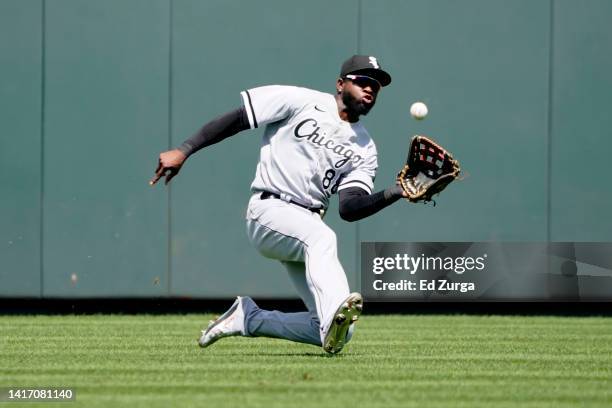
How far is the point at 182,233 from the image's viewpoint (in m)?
11.2

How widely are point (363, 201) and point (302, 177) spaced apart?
14.4 inches

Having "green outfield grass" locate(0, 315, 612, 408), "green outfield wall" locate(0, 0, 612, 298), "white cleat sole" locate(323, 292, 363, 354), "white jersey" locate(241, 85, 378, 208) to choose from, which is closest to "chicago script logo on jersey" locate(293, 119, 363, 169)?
"white jersey" locate(241, 85, 378, 208)

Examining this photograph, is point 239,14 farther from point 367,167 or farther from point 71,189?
point 367,167

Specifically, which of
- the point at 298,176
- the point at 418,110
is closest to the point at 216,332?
the point at 298,176

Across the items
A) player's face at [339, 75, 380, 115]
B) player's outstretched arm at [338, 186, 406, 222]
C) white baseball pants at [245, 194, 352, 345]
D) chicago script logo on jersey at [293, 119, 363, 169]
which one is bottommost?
white baseball pants at [245, 194, 352, 345]

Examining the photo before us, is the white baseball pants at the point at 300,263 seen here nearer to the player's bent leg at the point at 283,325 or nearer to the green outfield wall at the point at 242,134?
the player's bent leg at the point at 283,325

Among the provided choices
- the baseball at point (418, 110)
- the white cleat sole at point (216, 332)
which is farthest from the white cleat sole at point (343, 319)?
the baseball at point (418, 110)

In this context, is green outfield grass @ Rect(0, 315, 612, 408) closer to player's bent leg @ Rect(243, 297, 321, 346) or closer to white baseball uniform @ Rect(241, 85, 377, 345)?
player's bent leg @ Rect(243, 297, 321, 346)

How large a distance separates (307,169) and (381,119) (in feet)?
16.1

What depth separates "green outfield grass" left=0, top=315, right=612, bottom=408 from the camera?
486 cm

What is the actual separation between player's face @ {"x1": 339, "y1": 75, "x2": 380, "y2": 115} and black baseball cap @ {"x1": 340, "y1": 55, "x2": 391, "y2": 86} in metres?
0.02

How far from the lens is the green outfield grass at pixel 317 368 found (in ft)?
15.9

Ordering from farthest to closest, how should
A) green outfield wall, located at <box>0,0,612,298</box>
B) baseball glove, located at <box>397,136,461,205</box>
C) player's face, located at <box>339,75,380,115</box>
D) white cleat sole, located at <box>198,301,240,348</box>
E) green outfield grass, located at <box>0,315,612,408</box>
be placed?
green outfield wall, located at <box>0,0,612,298</box>, white cleat sole, located at <box>198,301,240,348</box>, player's face, located at <box>339,75,380,115</box>, baseball glove, located at <box>397,136,461,205</box>, green outfield grass, located at <box>0,315,612,408</box>

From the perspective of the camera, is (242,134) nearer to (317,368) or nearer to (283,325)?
(283,325)
